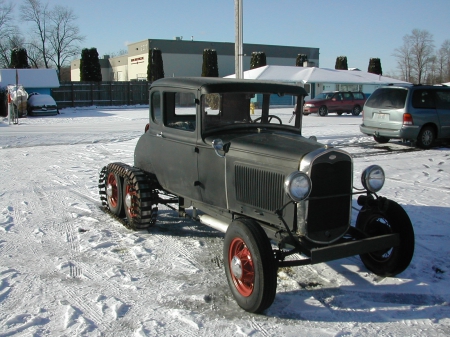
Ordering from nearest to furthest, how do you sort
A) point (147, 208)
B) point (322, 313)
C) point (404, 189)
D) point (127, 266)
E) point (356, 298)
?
point (322, 313), point (356, 298), point (127, 266), point (147, 208), point (404, 189)

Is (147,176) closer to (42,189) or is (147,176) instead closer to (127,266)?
(127,266)

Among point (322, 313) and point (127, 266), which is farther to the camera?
point (127, 266)

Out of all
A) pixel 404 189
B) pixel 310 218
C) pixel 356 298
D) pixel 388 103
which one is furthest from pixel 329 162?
pixel 388 103

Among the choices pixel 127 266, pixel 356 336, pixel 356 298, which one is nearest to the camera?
pixel 356 336

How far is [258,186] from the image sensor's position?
173 inches

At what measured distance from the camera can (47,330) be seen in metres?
3.62

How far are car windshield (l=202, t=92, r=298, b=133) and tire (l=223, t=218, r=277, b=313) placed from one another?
4.53 ft

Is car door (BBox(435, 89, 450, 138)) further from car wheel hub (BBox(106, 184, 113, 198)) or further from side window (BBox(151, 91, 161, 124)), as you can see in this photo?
car wheel hub (BBox(106, 184, 113, 198))

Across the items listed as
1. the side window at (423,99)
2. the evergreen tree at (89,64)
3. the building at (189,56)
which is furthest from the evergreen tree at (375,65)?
the side window at (423,99)

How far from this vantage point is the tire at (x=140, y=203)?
576 centimetres

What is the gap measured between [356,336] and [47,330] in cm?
235

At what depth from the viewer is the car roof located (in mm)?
4984

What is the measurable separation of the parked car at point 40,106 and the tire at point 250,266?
27452 mm

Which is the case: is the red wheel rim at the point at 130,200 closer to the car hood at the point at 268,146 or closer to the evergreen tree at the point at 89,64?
the car hood at the point at 268,146
